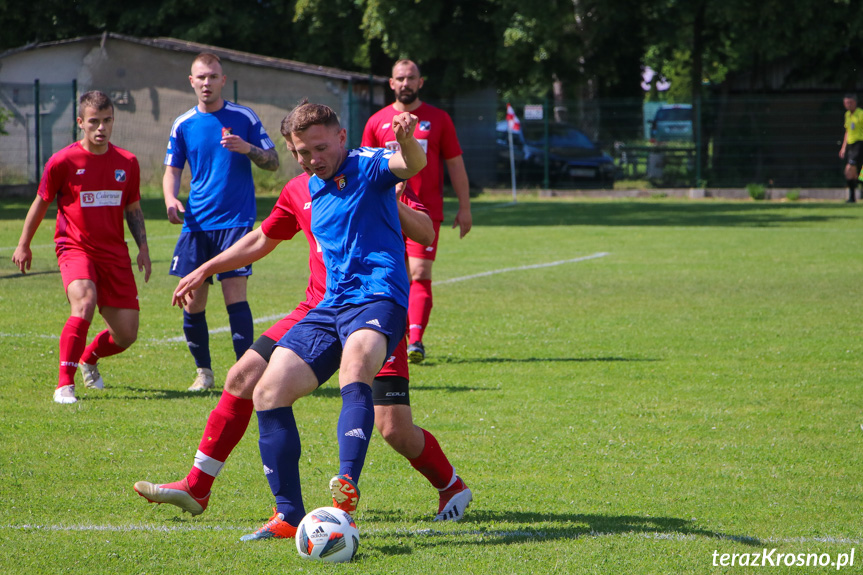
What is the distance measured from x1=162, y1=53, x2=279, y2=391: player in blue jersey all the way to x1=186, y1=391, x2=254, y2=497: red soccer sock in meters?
2.89

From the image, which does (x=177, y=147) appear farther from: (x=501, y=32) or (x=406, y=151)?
(x=501, y=32)

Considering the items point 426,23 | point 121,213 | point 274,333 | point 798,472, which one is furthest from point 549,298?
point 426,23

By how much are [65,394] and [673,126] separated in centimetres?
2667

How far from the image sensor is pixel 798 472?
5184 mm

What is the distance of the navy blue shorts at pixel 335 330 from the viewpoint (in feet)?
13.5

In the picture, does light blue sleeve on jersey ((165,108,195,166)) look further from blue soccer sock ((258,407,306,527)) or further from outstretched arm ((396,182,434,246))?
blue soccer sock ((258,407,306,527))

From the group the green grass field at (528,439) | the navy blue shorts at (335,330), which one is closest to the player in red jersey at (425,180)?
the green grass field at (528,439)

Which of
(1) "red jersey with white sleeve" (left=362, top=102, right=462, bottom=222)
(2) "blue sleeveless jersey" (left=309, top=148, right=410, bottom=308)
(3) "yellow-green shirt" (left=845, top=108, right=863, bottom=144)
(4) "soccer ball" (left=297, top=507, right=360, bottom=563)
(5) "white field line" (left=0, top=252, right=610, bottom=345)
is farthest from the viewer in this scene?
(3) "yellow-green shirt" (left=845, top=108, right=863, bottom=144)

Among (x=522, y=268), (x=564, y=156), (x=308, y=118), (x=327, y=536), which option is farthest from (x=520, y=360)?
(x=564, y=156)

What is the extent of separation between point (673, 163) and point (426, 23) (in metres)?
8.39

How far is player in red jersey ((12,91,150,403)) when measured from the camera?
275 inches

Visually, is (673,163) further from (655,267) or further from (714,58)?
(655,267)

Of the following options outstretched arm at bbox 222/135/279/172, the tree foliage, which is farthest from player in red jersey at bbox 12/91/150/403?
the tree foliage

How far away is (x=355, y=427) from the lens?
3900 millimetres
